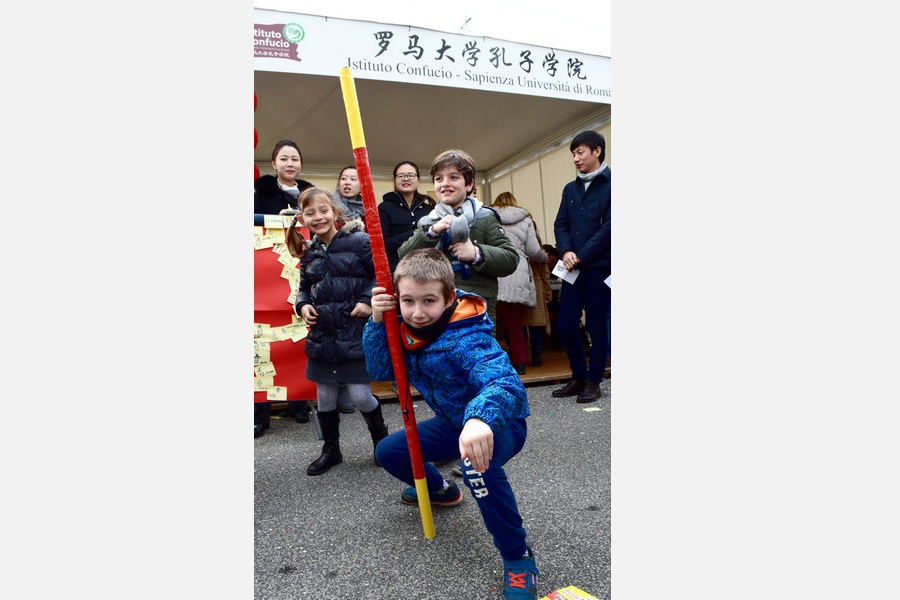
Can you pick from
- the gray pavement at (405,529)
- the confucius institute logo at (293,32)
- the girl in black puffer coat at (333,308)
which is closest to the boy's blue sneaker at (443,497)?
the gray pavement at (405,529)

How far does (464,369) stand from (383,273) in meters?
0.40

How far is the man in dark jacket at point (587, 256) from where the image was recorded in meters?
3.37

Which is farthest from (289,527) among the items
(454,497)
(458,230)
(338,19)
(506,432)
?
(338,19)

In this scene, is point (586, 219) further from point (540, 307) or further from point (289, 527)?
point (289, 527)

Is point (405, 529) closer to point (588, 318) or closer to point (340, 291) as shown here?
point (340, 291)

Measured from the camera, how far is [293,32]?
346 cm

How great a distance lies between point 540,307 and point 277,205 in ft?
9.08

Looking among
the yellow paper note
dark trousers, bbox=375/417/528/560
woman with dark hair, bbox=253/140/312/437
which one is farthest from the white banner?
dark trousers, bbox=375/417/528/560

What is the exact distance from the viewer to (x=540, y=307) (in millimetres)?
5062

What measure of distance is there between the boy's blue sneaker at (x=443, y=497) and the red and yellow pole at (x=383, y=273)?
200mm

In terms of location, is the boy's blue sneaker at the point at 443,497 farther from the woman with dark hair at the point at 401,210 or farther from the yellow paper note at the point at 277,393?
the woman with dark hair at the point at 401,210

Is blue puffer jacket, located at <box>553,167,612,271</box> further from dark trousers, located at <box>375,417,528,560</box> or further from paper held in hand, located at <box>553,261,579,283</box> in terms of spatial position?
dark trousers, located at <box>375,417,528,560</box>

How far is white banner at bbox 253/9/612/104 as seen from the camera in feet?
11.3

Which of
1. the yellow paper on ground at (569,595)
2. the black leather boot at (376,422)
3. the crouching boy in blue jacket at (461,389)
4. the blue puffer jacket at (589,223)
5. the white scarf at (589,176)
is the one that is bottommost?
the yellow paper on ground at (569,595)
